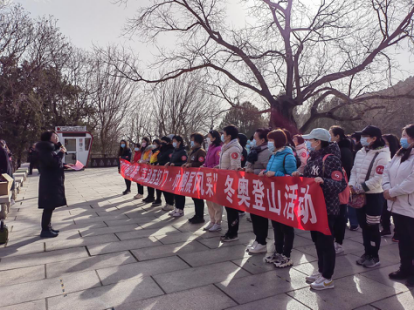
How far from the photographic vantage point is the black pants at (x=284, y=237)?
12.8 ft

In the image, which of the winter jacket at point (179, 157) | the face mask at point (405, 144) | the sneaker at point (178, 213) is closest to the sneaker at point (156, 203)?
the sneaker at point (178, 213)

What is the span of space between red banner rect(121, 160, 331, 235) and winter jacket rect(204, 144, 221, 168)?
19 cm

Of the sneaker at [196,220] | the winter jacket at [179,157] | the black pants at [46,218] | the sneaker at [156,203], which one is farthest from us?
the sneaker at [156,203]

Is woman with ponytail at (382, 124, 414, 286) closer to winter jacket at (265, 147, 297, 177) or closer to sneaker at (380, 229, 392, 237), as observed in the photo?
winter jacket at (265, 147, 297, 177)

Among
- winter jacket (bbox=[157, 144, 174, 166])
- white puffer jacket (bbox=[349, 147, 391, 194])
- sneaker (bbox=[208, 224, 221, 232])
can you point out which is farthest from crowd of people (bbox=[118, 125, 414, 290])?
winter jacket (bbox=[157, 144, 174, 166])

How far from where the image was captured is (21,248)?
4684 mm

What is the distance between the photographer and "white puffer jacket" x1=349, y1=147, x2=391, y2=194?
3.80 metres

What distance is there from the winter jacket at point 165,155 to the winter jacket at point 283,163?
4.12 metres

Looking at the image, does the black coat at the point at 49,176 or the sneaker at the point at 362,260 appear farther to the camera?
the black coat at the point at 49,176

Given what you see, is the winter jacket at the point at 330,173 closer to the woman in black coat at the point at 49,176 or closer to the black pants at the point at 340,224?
the black pants at the point at 340,224

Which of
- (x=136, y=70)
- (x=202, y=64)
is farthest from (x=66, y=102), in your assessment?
(x=202, y=64)

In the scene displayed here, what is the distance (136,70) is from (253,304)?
14452mm

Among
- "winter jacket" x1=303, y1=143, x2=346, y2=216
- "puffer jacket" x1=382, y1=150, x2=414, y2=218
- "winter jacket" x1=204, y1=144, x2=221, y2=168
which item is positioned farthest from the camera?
"winter jacket" x1=204, y1=144, x2=221, y2=168

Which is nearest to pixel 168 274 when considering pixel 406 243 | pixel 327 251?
pixel 327 251
